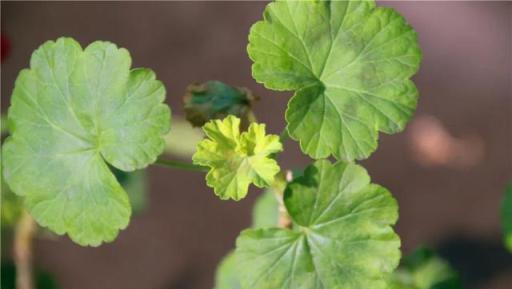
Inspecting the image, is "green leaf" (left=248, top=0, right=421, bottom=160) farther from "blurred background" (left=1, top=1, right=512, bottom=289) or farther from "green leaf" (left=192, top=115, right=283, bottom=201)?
"blurred background" (left=1, top=1, right=512, bottom=289)

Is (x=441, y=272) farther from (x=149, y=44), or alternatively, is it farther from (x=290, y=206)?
(x=149, y=44)

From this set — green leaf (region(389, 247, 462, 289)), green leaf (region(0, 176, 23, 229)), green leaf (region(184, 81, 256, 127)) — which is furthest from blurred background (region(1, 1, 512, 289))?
green leaf (region(184, 81, 256, 127))

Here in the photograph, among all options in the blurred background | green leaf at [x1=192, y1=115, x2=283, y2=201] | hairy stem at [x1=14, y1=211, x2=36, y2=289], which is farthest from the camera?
the blurred background

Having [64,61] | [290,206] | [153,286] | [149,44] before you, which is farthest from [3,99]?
[290,206]

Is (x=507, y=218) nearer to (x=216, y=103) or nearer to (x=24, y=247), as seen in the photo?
(x=216, y=103)

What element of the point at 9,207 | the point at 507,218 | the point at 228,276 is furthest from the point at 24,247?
the point at 507,218

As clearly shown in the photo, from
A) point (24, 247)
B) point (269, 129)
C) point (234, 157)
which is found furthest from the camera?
point (269, 129)

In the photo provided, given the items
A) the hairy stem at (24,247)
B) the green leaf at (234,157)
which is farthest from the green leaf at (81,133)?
the hairy stem at (24,247)
